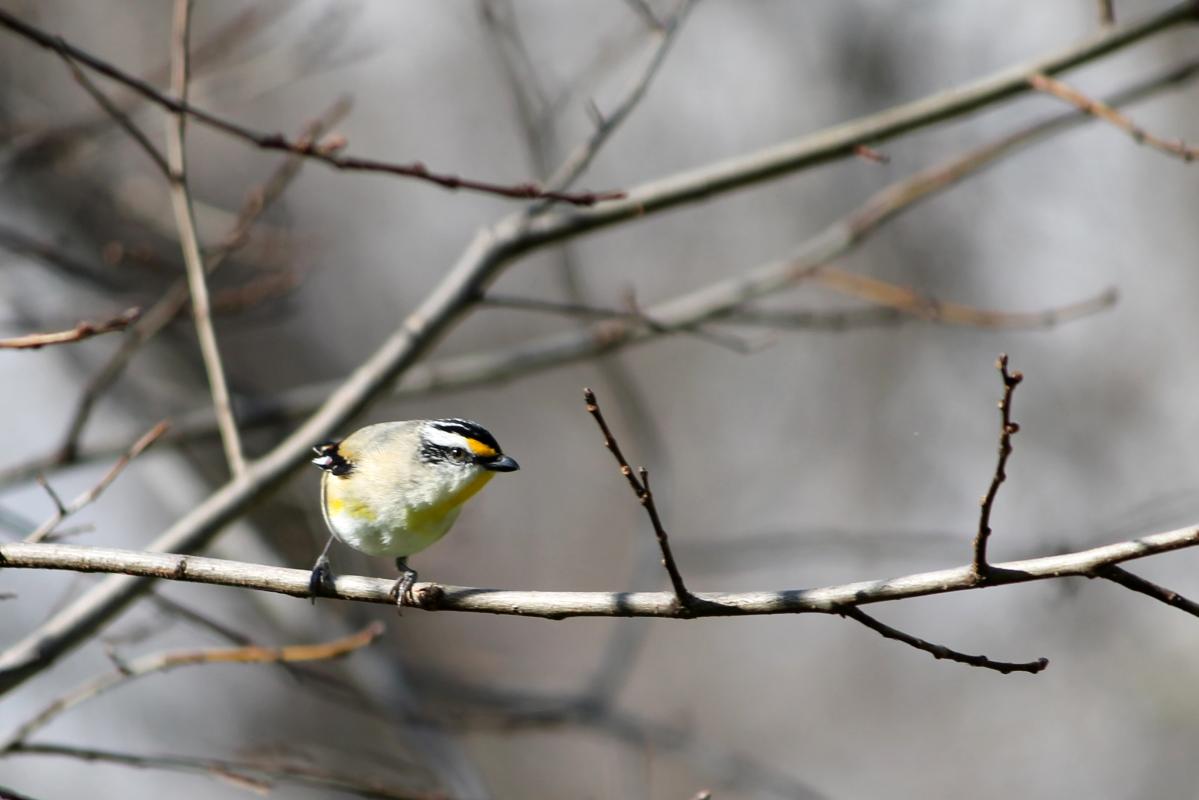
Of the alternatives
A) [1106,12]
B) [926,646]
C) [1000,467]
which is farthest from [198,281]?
[1106,12]

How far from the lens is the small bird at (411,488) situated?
167 inches

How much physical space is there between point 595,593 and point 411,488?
1684 mm

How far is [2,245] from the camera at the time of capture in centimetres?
643

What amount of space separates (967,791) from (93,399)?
483 inches

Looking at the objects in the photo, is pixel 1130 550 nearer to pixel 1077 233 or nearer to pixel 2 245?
pixel 2 245

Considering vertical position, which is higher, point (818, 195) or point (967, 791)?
point (818, 195)

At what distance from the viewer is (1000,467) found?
247 cm

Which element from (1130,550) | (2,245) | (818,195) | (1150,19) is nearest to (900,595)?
(1130,550)

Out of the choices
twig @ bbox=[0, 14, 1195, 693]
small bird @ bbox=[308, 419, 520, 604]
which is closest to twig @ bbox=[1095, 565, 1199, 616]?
small bird @ bbox=[308, 419, 520, 604]

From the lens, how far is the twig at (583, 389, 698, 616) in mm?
2570

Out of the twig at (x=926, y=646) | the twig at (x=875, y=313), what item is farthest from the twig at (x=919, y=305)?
the twig at (x=926, y=646)

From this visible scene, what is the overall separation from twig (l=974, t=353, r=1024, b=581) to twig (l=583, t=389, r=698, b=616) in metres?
0.67

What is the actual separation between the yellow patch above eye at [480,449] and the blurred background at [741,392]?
4.46 m

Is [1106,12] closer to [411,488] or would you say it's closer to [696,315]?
[696,315]
